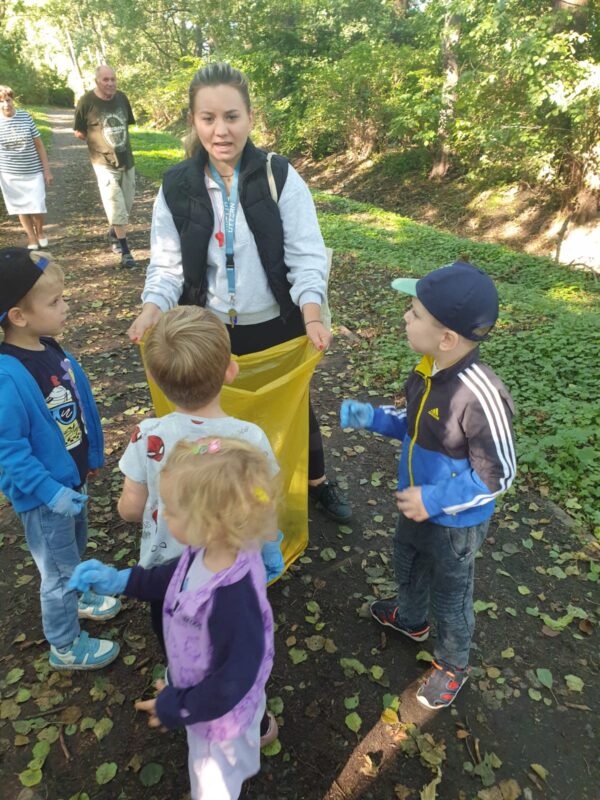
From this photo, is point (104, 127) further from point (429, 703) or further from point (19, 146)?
point (429, 703)

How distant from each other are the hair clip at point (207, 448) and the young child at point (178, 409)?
1.21 ft

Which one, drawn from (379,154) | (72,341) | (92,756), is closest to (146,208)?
(72,341)

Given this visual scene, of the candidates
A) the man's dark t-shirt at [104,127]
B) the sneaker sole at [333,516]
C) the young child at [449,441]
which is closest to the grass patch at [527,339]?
the sneaker sole at [333,516]

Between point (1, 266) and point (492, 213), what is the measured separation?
13865mm

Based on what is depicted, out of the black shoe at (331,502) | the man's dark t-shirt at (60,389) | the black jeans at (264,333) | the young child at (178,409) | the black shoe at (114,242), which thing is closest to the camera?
the young child at (178,409)

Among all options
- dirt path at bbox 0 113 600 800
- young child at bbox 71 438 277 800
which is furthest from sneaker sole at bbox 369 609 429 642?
young child at bbox 71 438 277 800

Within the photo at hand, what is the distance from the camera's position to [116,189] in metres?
6.97

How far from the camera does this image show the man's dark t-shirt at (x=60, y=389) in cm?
200

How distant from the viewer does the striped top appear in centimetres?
681

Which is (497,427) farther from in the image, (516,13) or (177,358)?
(516,13)

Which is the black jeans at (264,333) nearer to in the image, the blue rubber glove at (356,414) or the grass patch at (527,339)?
the blue rubber glove at (356,414)

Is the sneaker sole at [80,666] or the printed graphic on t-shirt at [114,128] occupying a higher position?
the printed graphic on t-shirt at [114,128]

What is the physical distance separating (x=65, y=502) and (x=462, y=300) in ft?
5.36

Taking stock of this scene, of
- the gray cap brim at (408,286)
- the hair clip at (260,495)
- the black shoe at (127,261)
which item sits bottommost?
the black shoe at (127,261)
